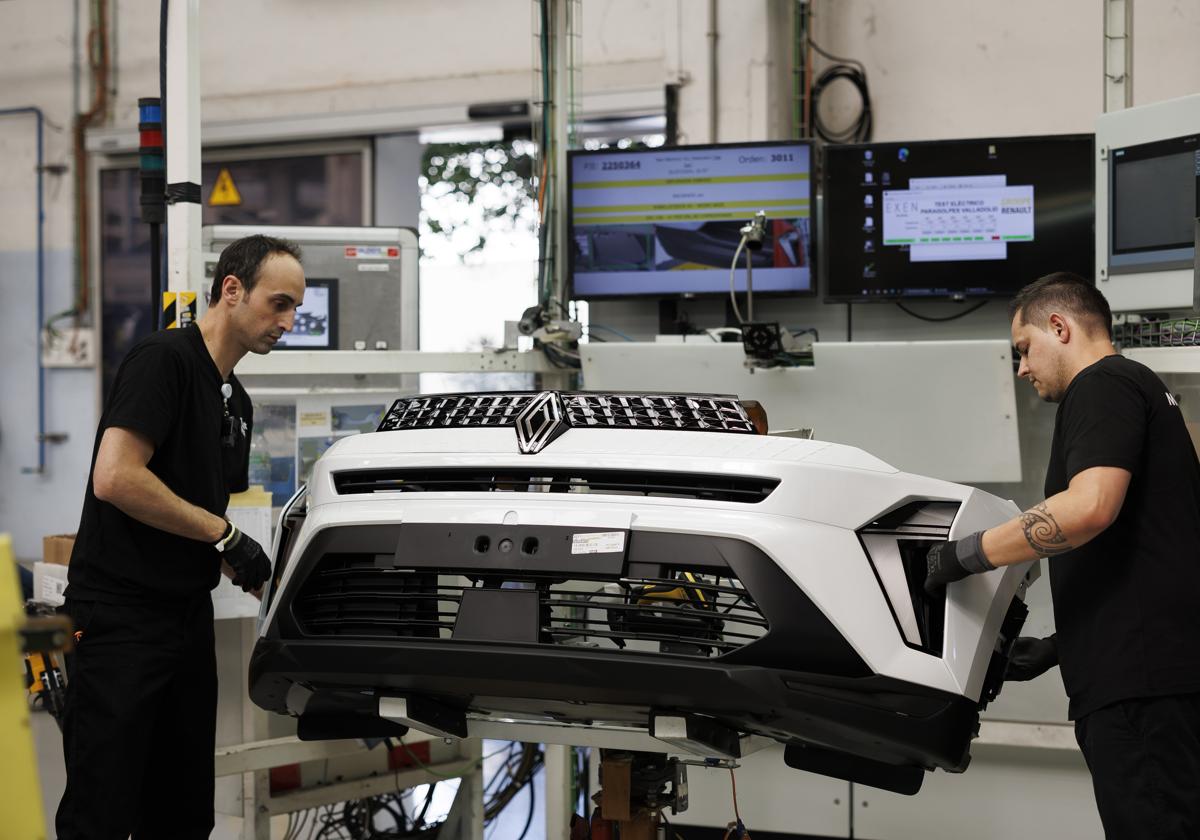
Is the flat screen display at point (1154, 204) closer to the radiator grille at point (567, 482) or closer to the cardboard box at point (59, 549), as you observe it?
the radiator grille at point (567, 482)

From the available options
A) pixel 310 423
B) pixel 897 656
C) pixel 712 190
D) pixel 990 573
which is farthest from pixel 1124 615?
pixel 310 423

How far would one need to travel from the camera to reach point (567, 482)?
1.69 metres

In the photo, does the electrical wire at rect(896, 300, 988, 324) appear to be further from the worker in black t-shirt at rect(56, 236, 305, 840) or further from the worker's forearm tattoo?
the worker in black t-shirt at rect(56, 236, 305, 840)

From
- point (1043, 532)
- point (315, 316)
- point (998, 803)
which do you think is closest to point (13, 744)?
point (1043, 532)

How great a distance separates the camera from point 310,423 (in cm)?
328

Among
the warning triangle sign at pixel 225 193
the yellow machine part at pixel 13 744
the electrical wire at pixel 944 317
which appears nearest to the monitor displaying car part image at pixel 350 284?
the electrical wire at pixel 944 317

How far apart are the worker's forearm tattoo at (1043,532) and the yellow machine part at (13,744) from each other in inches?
52.6

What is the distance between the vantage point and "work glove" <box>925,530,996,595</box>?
A: 5.28 feet

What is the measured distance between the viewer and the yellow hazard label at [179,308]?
2.67 m

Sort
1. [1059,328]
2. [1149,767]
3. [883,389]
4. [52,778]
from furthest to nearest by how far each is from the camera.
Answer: [52,778] < [883,389] < [1059,328] < [1149,767]

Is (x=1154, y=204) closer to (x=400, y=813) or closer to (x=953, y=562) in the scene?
(x=953, y=562)

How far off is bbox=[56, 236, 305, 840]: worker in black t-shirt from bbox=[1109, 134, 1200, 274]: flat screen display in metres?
2.09

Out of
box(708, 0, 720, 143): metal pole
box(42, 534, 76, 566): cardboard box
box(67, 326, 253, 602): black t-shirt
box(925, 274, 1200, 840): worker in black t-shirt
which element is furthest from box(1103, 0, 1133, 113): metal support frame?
box(42, 534, 76, 566): cardboard box

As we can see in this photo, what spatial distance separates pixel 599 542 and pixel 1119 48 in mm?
2500
